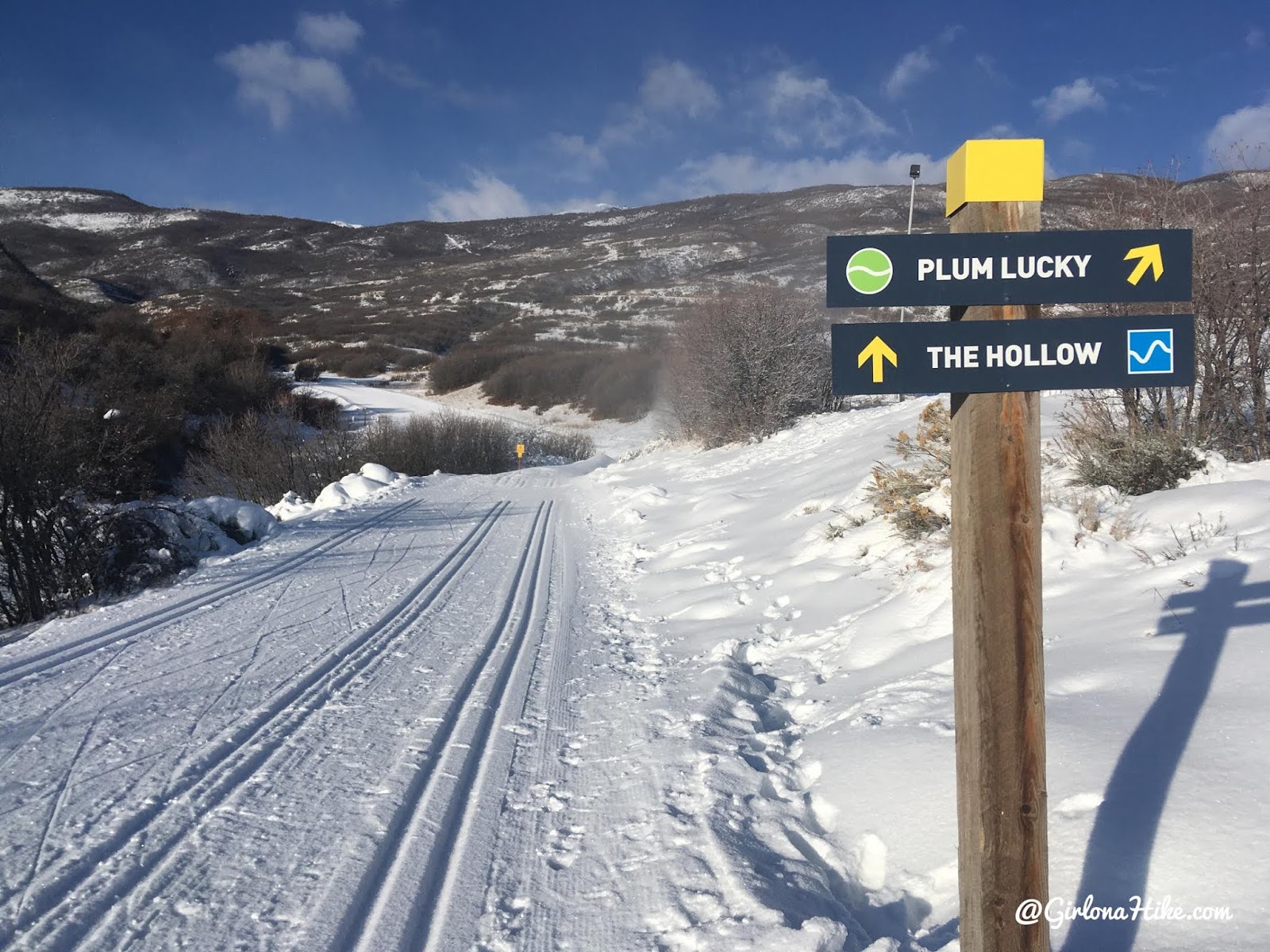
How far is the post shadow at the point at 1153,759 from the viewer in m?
2.86

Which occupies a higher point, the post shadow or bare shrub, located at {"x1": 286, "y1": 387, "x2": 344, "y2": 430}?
bare shrub, located at {"x1": 286, "y1": 387, "x2": 344, "y2": 430}

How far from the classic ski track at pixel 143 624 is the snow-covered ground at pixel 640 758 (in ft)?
0.21

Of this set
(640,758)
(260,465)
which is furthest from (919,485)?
(260,465)

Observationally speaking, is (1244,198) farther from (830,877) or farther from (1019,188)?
(830,877)

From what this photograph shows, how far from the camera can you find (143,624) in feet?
25.2

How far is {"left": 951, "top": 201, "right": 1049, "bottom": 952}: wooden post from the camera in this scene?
2377mm

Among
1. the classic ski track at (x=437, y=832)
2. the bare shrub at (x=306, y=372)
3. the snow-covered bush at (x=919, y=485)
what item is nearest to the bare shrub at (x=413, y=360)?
the bare shrub at (x=306, y=372)

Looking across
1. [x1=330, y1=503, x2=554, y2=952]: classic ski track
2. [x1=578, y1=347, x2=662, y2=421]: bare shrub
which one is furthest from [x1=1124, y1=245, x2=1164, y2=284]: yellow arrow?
[x1=578, y1=347, x2=662, y2=421]: bare shrub

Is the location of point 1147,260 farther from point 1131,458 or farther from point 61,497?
point 61,497

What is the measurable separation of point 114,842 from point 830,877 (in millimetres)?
3245

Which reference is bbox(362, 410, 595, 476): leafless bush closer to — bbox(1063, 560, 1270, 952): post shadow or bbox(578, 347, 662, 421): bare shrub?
bbox(578, 347, 662, 421): bare shrub

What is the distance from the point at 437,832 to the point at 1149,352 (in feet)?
11.6

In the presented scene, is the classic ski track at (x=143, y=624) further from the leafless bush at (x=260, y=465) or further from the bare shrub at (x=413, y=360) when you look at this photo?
the bare shrub at (x=413, y=360)

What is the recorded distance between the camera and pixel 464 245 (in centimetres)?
12612
